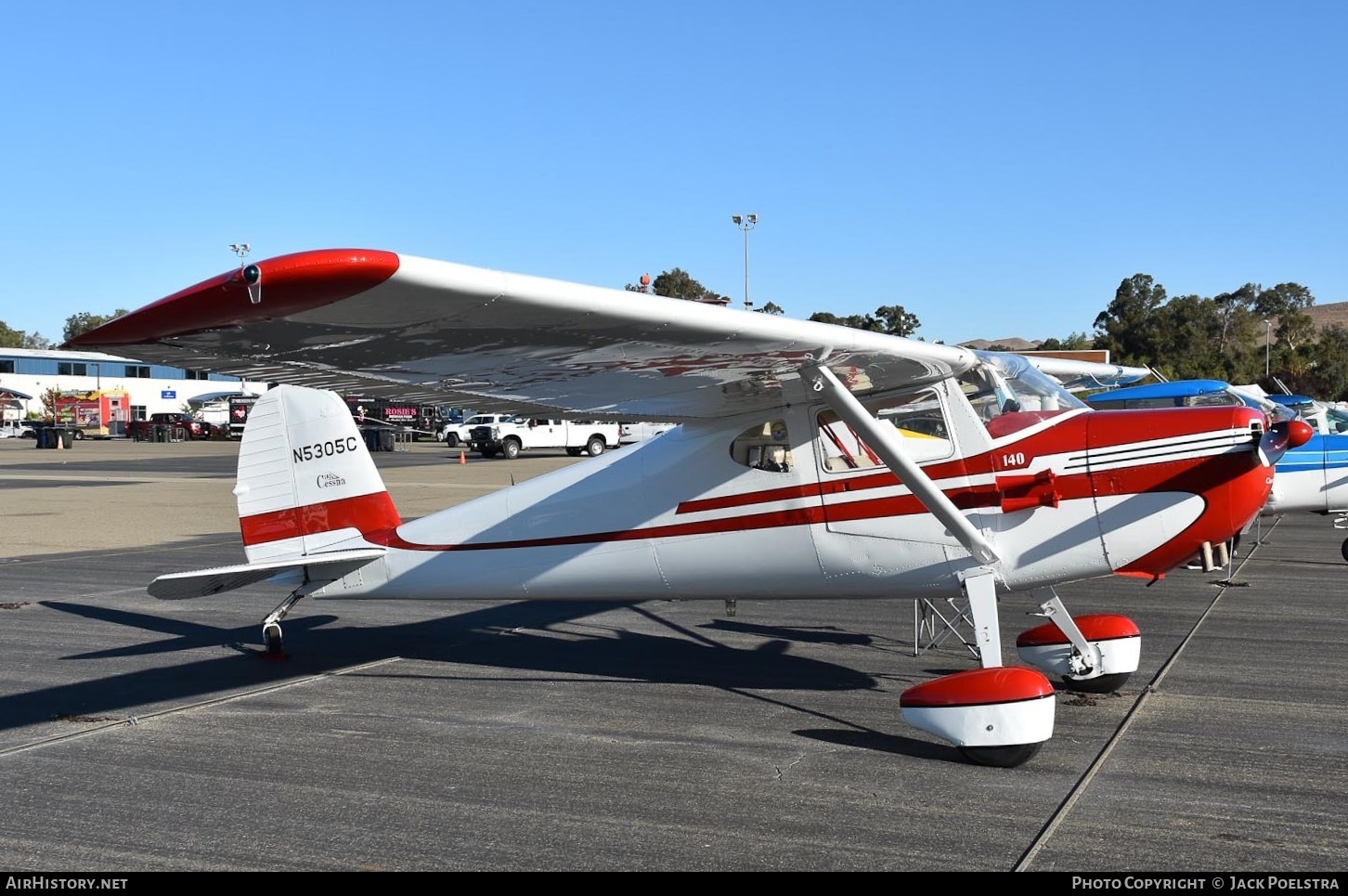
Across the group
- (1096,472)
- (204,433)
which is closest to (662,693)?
(1096,472)

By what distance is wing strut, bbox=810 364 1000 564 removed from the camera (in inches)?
252

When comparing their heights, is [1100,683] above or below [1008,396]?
below

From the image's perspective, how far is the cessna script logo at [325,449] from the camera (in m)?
8.72

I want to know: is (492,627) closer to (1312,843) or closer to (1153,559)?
(1153,559)

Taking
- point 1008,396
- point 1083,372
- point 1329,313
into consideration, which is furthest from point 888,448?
point 1329,313

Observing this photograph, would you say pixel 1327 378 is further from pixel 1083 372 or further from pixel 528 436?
pixel 1083 372

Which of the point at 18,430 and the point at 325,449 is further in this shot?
the point at 18,430

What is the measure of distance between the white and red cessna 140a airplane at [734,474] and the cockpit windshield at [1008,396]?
17 mm

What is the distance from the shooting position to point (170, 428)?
2623 inches

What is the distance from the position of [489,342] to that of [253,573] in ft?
11.7

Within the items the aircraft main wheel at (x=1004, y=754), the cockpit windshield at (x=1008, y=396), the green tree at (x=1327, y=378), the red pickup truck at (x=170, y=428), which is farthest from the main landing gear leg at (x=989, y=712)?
the red pickup truck at (x=170, y=428)

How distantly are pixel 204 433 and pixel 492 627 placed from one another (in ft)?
208

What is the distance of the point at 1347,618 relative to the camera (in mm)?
10273

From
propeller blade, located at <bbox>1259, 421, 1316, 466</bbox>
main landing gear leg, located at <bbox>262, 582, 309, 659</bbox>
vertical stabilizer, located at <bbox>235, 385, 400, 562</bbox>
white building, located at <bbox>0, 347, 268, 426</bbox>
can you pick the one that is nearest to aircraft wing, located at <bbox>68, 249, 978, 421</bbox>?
propeller blade, located at <bbox>1259, 421, 1316, 466</bbox>
